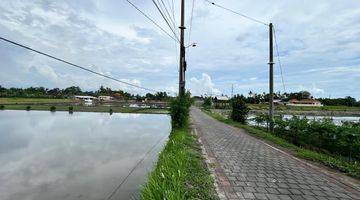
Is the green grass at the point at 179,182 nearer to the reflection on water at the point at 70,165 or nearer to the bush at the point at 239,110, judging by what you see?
the reflection on water at the point at 70,165

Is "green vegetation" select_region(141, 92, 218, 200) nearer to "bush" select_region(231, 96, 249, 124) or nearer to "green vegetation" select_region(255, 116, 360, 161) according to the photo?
"green vegetation" select_region(255, 116, 360, 161)

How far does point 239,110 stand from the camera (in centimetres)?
3041

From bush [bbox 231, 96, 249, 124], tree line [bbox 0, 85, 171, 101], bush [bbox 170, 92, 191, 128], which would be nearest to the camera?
bush [bbox 170, 92, 191, 128]

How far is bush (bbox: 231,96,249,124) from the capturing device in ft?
98.7

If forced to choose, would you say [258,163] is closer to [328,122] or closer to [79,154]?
[328,122]

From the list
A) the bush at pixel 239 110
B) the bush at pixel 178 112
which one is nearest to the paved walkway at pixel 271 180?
the bush at pixel 178 112

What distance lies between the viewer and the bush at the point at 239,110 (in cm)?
3008

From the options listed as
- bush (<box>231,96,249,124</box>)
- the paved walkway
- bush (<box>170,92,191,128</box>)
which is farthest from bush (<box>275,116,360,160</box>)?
bush (<box>231,96,249,124</box>)

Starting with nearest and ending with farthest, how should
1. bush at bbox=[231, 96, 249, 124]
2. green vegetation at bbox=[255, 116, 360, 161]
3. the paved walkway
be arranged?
the paved walkway → green vegetation at bbox=[255, 116, 360, 161] → bush at bbox=[231, 96, 249, 124]

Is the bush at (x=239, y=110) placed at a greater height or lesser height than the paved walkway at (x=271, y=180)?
greater

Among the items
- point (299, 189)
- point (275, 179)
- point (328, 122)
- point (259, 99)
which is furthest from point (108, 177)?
point (259, 99)

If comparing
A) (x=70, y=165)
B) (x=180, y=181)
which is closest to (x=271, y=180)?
(x=180, y=181)

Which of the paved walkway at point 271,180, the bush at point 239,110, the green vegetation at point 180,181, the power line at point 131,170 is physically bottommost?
the power line at point 131,170

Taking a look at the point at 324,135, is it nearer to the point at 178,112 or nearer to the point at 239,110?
the point at 178,112
